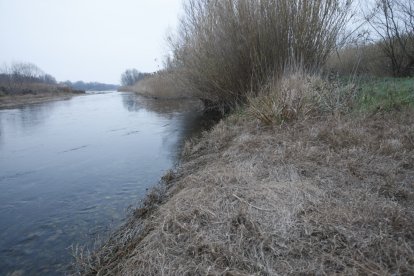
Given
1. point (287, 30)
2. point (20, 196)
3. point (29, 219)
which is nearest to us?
point (29, 219)

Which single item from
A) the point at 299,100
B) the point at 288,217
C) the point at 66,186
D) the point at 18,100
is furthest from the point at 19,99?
the point at 288,217

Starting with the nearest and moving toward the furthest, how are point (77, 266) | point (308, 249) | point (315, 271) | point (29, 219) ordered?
1. point (315, 271)
2. point (308, 249)
3. point (77, 266)
4. point (29, 219)

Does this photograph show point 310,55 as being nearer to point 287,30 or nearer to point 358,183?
point 287,30

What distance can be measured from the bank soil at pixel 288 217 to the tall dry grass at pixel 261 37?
3734 millimetres

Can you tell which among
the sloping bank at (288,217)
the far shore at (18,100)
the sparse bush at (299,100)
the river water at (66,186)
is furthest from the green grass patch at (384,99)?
the far shore at (18,100)

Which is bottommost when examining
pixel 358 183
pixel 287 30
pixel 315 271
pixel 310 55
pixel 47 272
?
pixel 47 272

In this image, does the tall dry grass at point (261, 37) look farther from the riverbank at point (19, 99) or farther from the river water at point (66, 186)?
the riverbank at point (19, 99)

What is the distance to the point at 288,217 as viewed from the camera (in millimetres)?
2451

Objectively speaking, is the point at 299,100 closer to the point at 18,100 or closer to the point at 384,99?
the point at 384,99

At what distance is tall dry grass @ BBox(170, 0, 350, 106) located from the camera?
25.3 feet

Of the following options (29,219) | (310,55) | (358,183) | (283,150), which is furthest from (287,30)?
(29,219)

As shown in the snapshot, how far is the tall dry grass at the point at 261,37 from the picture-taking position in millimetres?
7718

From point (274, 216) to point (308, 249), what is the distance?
1.51 ft

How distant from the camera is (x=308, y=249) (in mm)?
2088
